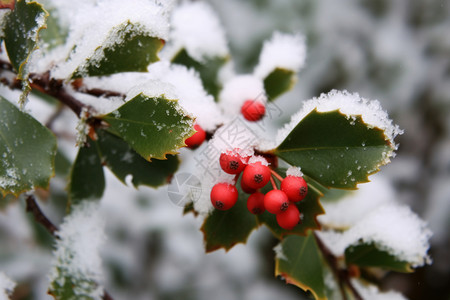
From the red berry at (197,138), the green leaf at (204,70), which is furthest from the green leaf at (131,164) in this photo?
the green leaf at (204,70)

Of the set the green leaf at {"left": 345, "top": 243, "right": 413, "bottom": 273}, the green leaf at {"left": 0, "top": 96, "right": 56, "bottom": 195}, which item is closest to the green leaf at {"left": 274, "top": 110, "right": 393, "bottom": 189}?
the green leaf at {"left": 345, "top": 243, "right": 413, "bottom": 273}

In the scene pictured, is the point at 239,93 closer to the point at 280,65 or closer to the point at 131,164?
the point at 280,65

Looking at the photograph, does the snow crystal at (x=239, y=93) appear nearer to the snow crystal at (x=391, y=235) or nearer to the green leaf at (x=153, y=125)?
the green leaf at (x=153, y=125)

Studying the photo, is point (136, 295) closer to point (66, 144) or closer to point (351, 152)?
point (66, 144)

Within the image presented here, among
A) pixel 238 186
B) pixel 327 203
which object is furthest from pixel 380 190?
pixel 238 186

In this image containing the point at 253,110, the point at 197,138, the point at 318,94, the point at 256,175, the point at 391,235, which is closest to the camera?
the point at 256,175

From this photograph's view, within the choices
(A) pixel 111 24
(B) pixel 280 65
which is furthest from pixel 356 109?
(A) pixel 111 24
